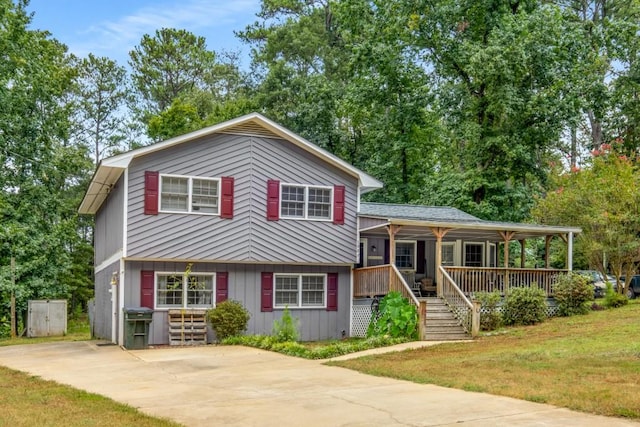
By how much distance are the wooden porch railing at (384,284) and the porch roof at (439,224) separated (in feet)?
4.17

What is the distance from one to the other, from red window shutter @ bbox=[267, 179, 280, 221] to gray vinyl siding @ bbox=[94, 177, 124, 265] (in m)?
4.07

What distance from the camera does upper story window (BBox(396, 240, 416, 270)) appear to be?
2312cm

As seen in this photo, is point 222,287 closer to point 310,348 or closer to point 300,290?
point 300,290

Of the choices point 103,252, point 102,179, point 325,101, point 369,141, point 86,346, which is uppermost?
point 325,101

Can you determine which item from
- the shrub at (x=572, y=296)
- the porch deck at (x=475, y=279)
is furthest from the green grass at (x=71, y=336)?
the shrub at (x=572, y=296)

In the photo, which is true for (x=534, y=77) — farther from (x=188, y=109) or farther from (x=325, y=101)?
(x=188, y=109)

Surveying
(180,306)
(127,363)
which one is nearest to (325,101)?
(180,306)

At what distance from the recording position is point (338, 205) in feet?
68.1

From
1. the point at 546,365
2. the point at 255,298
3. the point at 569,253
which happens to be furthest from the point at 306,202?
the point at 546,365

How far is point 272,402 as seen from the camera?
9.50 m

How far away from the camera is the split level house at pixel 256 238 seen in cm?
1841

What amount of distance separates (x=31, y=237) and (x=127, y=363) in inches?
585

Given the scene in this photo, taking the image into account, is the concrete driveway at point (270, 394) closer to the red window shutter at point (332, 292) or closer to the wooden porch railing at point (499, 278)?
the red window shutter at point (332, 292)

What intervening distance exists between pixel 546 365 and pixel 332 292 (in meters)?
9.67
